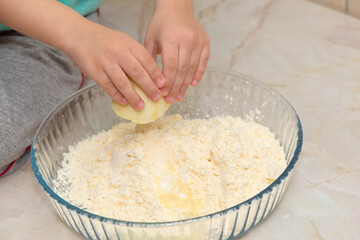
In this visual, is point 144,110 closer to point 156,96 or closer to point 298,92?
point 156,96

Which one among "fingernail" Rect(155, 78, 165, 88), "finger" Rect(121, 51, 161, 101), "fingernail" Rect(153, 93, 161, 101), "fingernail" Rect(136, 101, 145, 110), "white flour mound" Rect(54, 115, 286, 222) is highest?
"finger" Rect(121, 51, 161, 101)

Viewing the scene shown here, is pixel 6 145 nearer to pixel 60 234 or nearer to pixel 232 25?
pixel 60 234

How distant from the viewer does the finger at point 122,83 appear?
606 millimetres

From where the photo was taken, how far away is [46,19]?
2.23 feet

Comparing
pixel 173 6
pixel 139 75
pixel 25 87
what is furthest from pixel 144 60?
pixel 25 87

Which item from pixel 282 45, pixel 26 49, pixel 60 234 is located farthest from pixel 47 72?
pixel 282 45

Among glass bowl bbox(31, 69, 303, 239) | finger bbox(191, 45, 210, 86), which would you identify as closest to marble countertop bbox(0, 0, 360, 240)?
glass bowl bbox(31, 69, 303, 239)

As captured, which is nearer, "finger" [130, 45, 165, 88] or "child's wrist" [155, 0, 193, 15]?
"finger" [130, 45, 165, 88]

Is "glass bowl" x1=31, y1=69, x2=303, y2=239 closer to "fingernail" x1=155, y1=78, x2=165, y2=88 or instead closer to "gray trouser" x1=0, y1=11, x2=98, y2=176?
"gray trouser" x1=0, y1=11, x2=98, y2=176

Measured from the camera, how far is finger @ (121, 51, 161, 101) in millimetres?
601

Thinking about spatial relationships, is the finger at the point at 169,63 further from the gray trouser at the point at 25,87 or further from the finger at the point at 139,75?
the gray trouser at the point at 25,87

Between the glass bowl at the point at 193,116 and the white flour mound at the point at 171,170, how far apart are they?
0.03m

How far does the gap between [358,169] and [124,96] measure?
379 mm

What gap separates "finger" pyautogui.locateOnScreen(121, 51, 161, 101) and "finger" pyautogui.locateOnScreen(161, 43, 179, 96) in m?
0.03
